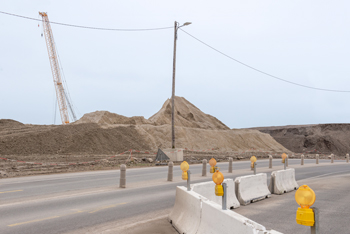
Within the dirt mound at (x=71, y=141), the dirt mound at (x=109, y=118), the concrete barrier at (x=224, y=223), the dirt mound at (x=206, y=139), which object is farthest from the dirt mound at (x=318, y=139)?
the concrete barrier at (x=224, y=223)

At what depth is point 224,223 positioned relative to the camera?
488cm

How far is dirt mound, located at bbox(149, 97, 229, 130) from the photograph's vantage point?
2734 inches

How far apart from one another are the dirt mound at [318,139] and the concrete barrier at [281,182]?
7747 cm

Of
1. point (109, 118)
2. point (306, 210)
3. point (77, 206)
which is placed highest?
Result: point (109, 118)

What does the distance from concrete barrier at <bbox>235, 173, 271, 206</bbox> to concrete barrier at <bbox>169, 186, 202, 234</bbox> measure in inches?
113

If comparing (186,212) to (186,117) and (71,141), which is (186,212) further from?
(186,117)

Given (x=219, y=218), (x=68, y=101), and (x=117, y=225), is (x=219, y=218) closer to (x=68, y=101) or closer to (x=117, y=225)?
(x=117, y=225)

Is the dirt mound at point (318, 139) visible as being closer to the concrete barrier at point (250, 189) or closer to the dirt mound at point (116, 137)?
the dirt mound at point (116, 137)

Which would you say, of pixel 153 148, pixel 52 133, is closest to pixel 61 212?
pixel 52 133

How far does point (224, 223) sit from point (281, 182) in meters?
8.21

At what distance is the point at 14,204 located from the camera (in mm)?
9438

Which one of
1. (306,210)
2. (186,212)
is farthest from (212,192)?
(306,210)

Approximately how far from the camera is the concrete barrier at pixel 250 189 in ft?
31.8

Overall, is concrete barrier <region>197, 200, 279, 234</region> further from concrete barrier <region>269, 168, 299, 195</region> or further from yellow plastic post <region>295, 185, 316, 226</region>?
concrete barrier <region>269, 168, 299, 195</region>
